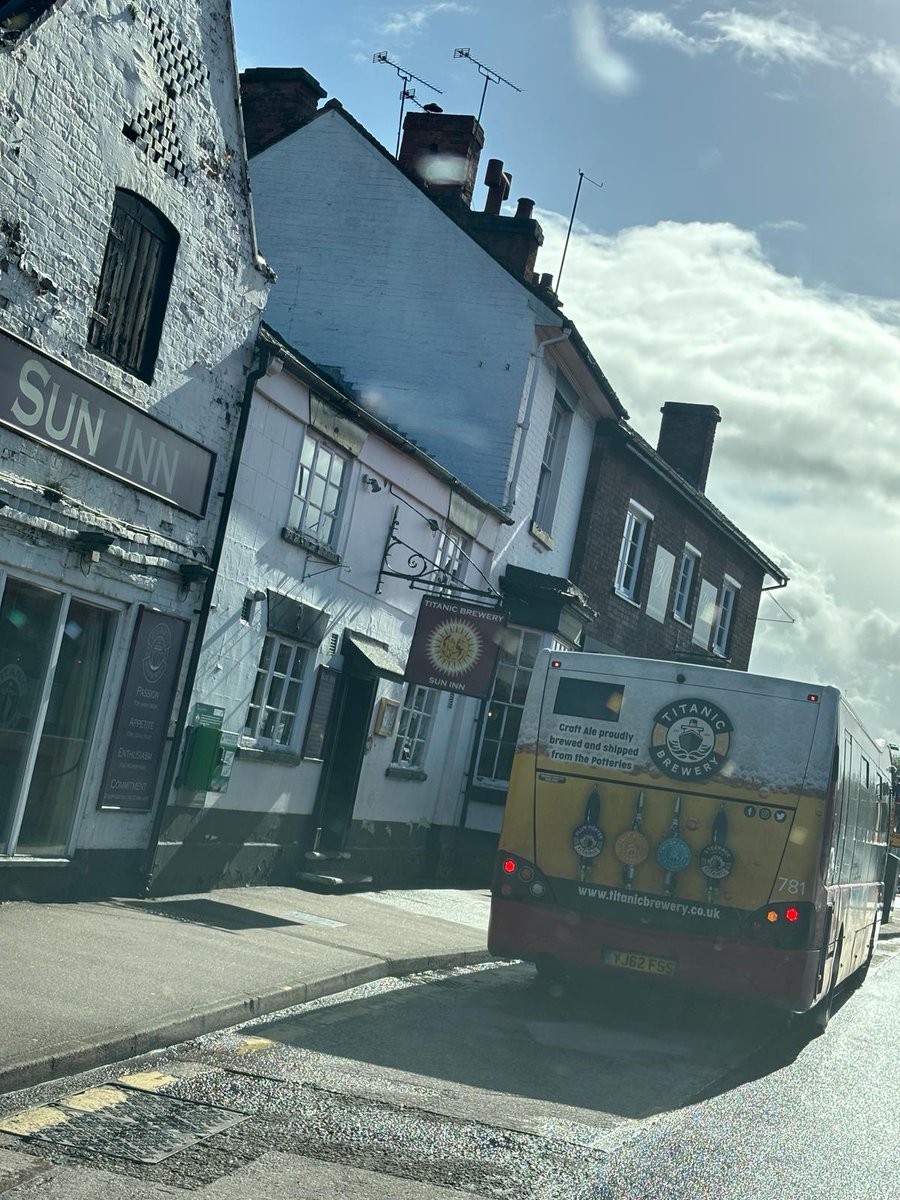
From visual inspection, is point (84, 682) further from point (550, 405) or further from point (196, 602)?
point (550, 405)

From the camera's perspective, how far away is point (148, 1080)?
21.8 feet

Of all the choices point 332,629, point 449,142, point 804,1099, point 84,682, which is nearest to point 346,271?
point 449,142

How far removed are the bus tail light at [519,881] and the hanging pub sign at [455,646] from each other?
4538 mm

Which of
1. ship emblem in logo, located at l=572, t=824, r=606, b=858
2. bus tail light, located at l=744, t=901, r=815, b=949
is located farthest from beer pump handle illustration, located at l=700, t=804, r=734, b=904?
ship emblem in logo, located at l=572, t=824, r=606, b=858

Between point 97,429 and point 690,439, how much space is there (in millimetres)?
23409

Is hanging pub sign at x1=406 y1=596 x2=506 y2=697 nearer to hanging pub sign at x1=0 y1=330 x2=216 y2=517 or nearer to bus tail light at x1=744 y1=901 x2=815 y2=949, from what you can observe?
hanging pub sign at x1=0 y1=330 x2=216 y2=517

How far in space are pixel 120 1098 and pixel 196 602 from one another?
693 cm

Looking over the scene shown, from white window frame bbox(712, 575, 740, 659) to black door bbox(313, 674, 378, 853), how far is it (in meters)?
16.1

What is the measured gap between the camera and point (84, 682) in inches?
447

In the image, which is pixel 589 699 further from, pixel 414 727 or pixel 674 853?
pixel 414 727

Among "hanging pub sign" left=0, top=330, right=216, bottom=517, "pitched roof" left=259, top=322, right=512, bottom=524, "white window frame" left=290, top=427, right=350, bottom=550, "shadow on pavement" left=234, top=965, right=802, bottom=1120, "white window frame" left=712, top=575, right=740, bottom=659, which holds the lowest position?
"shadow on pavement" left=234, top=965, right=802, bottom=1120

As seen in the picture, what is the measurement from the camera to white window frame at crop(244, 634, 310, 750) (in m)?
14.4

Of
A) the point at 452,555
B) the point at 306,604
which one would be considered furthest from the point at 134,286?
the point at 452,555

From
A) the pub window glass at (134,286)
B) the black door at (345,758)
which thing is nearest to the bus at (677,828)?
the pub window glass at (134,286)
